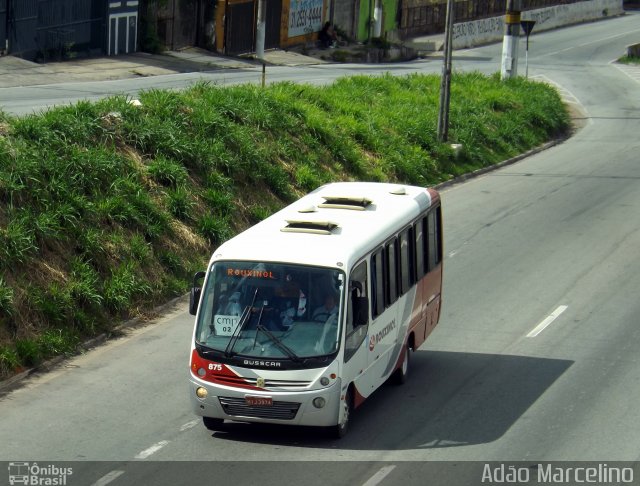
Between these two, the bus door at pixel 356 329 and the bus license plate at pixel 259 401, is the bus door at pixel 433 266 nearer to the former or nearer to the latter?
the bus door at pixel 356 329

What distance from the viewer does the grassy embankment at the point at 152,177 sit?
57.4 ft

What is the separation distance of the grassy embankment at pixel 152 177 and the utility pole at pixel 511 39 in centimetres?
1073

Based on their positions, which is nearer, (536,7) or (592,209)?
(592,209)

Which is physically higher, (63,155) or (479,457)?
(63,155)

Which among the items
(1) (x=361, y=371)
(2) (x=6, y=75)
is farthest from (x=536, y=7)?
(1) (x=361, y=371)

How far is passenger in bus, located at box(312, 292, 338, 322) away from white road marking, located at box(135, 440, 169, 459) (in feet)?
7.35

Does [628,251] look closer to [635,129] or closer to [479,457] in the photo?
[479,457]

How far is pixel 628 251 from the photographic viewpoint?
2392 cm

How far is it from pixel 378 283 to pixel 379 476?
2.93 metres

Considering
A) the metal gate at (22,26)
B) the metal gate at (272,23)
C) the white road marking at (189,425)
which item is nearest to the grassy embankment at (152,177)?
the white road marking at (189,425)

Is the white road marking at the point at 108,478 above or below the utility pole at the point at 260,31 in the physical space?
below

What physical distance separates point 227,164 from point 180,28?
30354 millimetres

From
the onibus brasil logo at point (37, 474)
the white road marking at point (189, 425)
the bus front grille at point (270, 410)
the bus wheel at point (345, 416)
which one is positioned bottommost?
the white road marking at point (189, 425)

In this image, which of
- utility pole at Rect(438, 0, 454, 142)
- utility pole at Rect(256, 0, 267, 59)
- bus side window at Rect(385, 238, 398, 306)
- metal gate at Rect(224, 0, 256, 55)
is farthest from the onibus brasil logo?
metal gate at Rect(224, 0, 256, 55)
